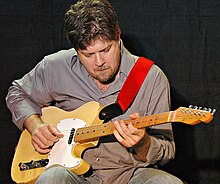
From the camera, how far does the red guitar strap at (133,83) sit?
6.41 feet

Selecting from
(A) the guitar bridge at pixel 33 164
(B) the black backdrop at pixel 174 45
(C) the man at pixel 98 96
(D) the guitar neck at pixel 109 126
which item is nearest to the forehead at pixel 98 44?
(C) the man at pixel 98 96

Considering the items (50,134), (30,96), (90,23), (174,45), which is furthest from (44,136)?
(174,45)

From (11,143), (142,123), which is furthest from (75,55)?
(11,143)

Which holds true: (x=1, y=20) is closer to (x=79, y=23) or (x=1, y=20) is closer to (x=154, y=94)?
(x=79, y=23)

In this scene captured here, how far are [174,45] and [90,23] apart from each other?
2.21 feet

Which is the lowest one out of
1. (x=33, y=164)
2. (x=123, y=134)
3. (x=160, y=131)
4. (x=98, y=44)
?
(x=33, y=164)

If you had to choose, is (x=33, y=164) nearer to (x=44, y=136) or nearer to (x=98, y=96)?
(x=44, y=136)

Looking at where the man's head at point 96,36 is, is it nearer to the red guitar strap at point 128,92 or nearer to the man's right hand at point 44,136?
the red guitar strap at point 128,92

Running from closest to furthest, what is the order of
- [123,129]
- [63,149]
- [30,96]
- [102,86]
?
[123,129] → [63,149] → [102,86] → [30,96]

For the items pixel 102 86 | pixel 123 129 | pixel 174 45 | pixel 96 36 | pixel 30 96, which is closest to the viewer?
pixel 123 129

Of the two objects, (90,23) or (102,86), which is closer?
(90,23)

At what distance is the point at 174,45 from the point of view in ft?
7.93

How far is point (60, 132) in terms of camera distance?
201 cm

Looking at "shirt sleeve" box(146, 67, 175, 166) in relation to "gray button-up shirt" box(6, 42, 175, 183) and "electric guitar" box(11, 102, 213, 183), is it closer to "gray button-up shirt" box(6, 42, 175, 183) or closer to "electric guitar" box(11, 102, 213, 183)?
"gray button-up shirt" box(6, 42, 175, 183)
